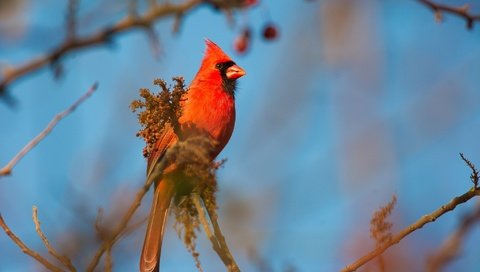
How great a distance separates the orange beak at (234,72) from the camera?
4484 mm

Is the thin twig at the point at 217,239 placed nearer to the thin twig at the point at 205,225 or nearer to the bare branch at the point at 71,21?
the thin twig at the point at 205,225

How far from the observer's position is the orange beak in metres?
4.48

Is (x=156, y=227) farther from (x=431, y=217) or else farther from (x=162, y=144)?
(x=431, y=217)

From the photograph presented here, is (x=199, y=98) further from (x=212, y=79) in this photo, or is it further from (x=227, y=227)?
(x=227, y=227)

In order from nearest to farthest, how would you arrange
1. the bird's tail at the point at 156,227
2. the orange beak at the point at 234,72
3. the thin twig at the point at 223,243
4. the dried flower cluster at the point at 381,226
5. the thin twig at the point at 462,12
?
the thin twig at the point at 462,12 < the dried flower cluster at the point at 381,226 < the thin twig at the point at 223,243 < the bird's tail at the point at 156,227 < the orange beak at the point at 234,72

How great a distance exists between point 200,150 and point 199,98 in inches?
68.0

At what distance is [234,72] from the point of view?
4.50 meters

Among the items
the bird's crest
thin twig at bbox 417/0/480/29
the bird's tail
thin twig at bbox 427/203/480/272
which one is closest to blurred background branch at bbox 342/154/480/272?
thin twig at bbox 417/0/480/29

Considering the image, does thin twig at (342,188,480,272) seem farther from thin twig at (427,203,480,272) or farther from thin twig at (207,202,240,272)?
thin twig at (427,203,480,272)

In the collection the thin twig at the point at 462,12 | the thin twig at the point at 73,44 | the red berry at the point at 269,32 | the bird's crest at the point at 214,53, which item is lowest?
the thin twig at the point at 73,44

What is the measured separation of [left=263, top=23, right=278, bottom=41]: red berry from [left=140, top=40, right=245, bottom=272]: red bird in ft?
2.71

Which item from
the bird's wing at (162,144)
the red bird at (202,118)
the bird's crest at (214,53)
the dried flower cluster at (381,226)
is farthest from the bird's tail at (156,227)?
the dried flower cluster at (381,226)

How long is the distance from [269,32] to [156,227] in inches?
63.8

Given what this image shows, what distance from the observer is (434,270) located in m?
1.33
